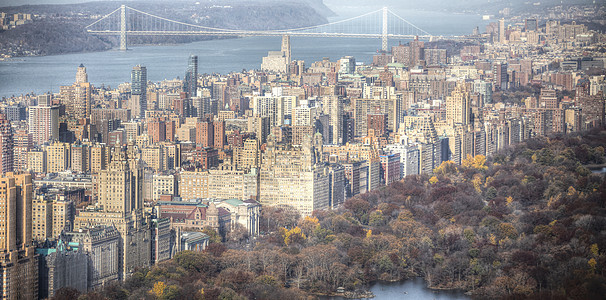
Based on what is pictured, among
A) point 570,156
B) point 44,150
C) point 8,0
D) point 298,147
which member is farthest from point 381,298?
point 8,0

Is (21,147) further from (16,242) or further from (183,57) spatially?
(183,57)

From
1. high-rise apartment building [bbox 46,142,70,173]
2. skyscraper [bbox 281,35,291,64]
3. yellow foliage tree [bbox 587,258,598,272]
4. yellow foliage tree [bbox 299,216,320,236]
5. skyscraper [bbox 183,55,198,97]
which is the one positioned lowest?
yellow foliage tree [bbox 587,258,598,272]

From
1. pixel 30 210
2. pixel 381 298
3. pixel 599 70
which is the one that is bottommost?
pixel 381 298

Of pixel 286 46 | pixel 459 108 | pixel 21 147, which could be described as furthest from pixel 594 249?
pixel 286 46

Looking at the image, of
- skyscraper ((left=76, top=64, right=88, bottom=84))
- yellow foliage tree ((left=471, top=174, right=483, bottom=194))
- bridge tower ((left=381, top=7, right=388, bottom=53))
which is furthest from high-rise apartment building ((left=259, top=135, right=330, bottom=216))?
bridge tower ((left=381, top=7, right=388, bottom=53))

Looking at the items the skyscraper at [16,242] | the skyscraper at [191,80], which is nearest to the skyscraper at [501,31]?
the skyscraper at [191,80]

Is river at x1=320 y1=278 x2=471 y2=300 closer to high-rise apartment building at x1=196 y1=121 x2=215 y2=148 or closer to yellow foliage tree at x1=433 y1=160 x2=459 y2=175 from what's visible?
yellow foliage tree at x1=433 y1=160 x2=459 y2=175

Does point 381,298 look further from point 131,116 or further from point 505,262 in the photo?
point 131,116

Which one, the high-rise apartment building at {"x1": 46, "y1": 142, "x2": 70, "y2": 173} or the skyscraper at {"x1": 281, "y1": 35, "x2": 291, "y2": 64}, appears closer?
the high-rise apartment building at {"x1": 46, "y1": 142, "x2": 70, "y2": 173}
